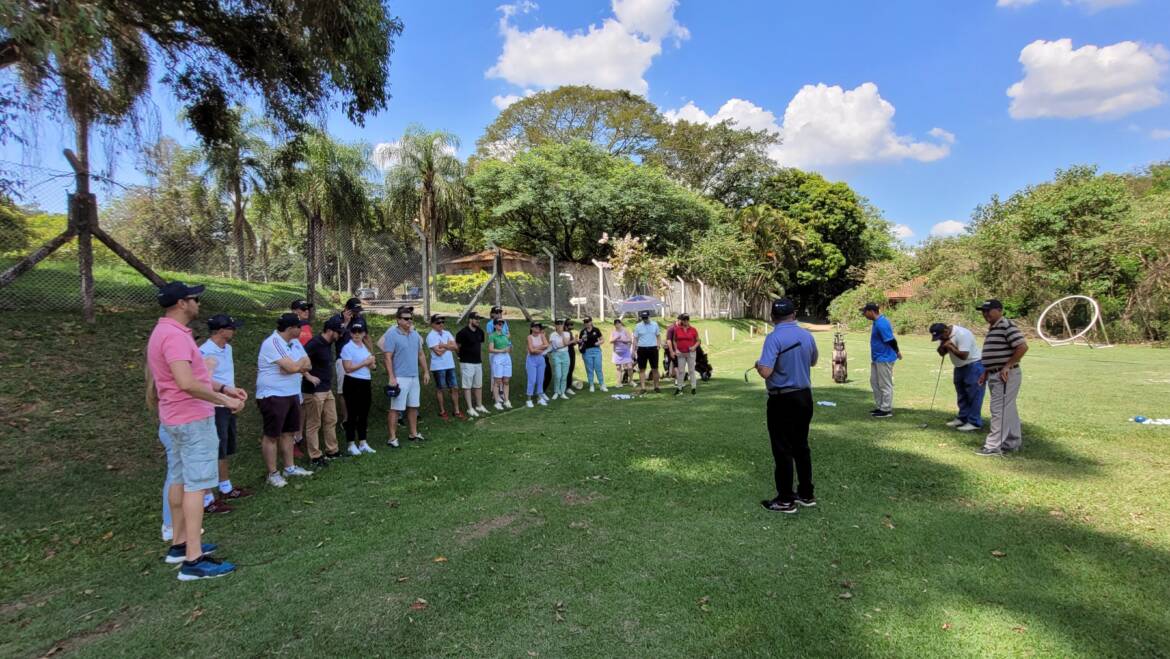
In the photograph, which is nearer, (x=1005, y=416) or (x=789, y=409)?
(x=789, y=409)

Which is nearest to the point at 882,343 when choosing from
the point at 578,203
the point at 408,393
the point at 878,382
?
the point at 878,382

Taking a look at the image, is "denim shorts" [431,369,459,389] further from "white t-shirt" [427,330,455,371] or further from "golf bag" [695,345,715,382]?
"golf bag" [695,345,715,382]

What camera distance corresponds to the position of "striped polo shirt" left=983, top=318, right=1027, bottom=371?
6.00 meters

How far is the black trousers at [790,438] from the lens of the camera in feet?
14.8

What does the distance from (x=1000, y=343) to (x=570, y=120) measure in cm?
3690

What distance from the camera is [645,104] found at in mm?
40500

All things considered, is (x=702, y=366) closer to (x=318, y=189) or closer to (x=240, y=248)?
(x=318, y=189)

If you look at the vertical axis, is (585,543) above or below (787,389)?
below

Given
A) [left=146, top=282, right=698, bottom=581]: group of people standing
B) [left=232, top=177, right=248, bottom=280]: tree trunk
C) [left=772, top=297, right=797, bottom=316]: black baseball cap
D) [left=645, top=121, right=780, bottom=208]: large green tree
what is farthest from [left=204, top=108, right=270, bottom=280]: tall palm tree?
[left=645, top=121, right=780, bottom=208]: large green tree

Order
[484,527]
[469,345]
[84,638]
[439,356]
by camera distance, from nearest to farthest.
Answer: [84,638], [484,527], [439,356], [469,345]

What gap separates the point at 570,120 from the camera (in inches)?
1559

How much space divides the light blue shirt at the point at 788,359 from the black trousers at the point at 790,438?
9 cm

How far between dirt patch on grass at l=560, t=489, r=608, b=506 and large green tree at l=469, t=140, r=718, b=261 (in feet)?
74.1

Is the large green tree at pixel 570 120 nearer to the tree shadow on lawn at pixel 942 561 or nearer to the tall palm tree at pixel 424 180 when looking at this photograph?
the tall palm tree at pixel 424 180
